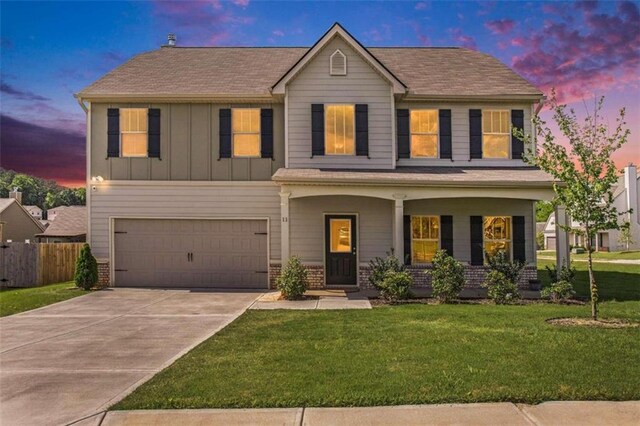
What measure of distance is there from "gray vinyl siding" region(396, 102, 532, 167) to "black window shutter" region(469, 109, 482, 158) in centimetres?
10

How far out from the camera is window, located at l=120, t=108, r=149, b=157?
14.3m

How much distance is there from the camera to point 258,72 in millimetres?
15492

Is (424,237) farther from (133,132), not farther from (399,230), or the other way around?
(133,132)

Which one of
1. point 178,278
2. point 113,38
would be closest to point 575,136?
point 178,278

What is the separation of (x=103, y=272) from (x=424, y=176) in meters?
10.8

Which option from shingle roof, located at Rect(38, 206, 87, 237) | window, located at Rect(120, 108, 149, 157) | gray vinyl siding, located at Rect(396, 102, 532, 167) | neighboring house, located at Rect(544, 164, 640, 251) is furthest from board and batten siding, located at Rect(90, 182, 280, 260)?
neighboring house, located at Rect(544, 164, 640, 251)

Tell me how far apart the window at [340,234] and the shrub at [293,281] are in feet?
7.75

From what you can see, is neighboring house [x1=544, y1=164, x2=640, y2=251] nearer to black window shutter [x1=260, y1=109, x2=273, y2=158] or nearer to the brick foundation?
black window shutter [x1=260, y1=109, x2=273, y2=158]

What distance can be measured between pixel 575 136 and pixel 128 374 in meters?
9.10

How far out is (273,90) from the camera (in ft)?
44.4

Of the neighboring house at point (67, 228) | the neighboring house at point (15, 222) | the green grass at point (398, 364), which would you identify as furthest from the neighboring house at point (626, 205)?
the neighboring house at point (15, 222)

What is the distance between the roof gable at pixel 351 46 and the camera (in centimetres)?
1341

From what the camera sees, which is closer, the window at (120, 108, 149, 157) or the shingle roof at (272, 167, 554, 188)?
the shingle roof at (272, 167, 554, 188)

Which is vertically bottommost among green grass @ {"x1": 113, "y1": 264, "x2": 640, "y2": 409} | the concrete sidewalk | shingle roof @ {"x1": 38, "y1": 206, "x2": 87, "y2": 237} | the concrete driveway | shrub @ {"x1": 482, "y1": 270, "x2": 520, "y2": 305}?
the concrete driveway
